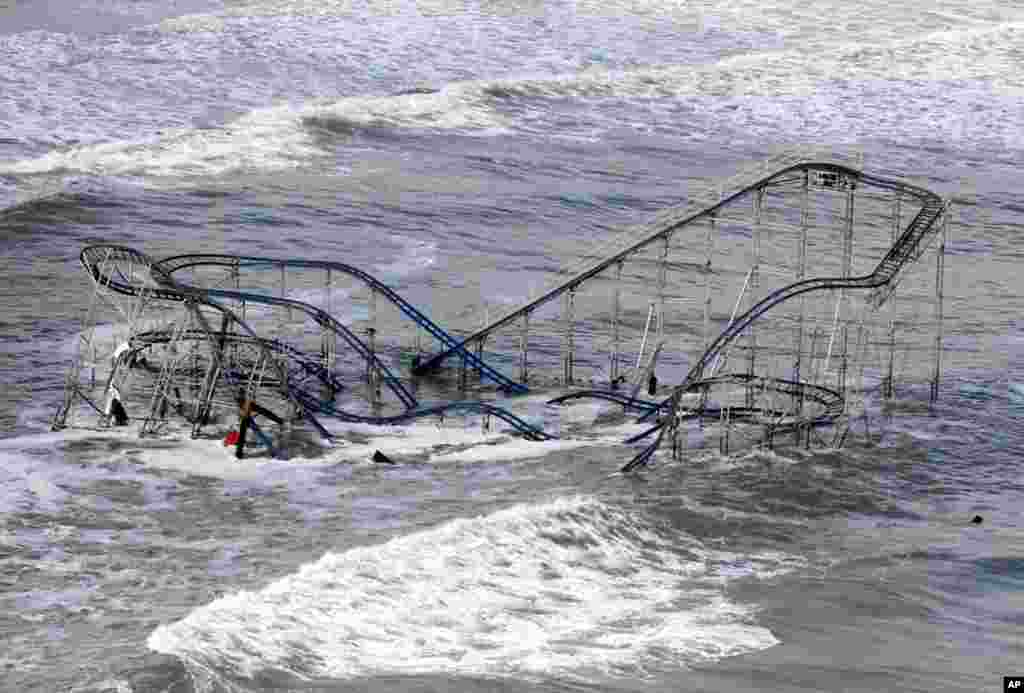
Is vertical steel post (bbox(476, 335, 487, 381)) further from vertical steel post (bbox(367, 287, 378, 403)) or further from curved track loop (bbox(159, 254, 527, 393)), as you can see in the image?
vertical steel post (bbox(367, 287, 378, 403))

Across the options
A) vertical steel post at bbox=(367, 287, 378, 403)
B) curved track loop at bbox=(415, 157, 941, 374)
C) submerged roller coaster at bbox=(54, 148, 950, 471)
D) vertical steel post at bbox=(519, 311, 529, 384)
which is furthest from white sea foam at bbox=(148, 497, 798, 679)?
vertical steel post at bbox=(519, 311, 529, 384)

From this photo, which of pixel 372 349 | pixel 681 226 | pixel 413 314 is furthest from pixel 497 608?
pixel 413 314

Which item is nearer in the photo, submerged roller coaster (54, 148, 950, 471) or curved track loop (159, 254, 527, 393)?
submerged roller coaster (54, 148, 950, 471)

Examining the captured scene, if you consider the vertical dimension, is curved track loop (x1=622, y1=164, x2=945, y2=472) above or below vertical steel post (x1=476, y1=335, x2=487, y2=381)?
above

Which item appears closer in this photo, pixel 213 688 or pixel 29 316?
pixel 213 688

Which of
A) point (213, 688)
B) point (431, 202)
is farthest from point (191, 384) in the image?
point (431, 202)

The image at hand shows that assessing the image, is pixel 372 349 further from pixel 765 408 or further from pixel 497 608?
pixel 497 608

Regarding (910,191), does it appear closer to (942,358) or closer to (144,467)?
(942,358)
